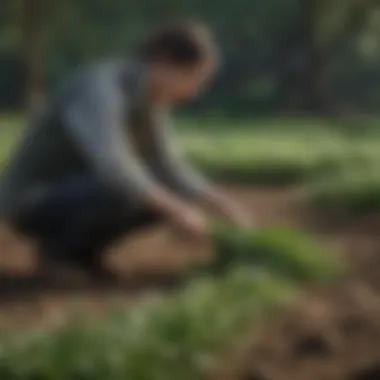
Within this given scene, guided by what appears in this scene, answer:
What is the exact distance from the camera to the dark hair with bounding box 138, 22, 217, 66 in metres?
1.37

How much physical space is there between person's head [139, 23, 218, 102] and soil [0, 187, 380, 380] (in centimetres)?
17

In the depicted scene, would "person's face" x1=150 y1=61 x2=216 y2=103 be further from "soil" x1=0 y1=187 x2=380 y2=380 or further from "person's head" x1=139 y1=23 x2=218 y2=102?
"soil" x1=0 y1=187 x2=380 y2=380

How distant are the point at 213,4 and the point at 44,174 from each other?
0.32 m

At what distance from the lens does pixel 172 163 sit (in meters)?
1.41

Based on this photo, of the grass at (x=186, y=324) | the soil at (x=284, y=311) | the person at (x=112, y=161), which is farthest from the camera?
the person at (x=112, y=161)

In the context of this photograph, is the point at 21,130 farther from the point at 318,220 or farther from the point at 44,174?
the point at 318,220

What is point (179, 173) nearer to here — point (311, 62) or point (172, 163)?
point (172, 163)

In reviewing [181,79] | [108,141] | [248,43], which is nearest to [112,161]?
[108,141]

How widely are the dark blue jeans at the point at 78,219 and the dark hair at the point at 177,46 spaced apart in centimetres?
19

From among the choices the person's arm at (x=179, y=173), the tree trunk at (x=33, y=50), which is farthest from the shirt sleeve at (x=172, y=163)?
the tree trunk at (x=33, y=50)

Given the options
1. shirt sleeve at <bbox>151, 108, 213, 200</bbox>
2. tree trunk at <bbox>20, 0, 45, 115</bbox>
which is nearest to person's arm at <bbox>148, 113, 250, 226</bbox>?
shirt sleeve at <bbox>151, 108, 213, 200</bbox>

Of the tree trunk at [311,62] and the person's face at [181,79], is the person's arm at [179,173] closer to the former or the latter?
the person's face at [181,79]

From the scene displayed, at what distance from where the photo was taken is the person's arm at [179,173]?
140 cm

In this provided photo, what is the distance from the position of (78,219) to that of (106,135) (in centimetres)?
18
